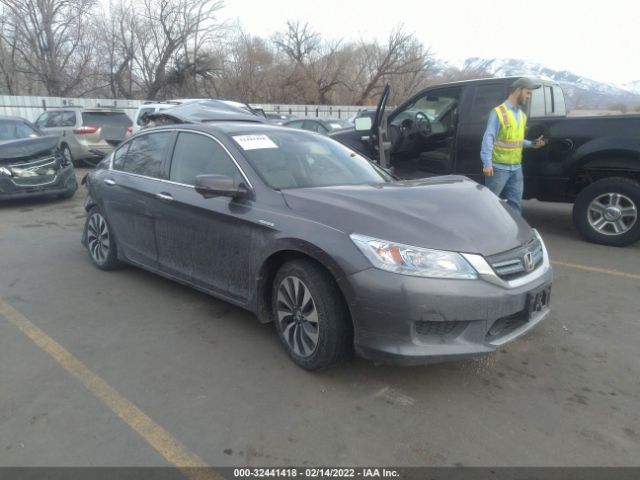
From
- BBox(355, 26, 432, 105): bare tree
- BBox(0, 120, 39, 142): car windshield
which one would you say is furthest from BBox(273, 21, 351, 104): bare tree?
BBox(0, 120, 39, 142): car windshield

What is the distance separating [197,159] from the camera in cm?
419

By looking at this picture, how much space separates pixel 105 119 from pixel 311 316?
13.2m

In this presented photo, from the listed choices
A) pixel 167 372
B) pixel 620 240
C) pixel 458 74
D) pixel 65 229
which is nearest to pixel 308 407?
pixel 167 372

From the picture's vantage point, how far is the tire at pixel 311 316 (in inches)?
120

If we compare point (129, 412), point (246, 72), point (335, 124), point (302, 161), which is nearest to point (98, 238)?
point (302, 161)

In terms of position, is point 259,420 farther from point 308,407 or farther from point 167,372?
point 167,372

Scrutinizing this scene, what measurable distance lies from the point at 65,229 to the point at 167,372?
15.7ft

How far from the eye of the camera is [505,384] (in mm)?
3152

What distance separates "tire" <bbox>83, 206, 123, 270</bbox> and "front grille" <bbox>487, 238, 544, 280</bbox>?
367 centimetres

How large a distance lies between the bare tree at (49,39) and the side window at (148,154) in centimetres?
3020

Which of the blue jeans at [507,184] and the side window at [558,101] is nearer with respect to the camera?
the blue jeans at [507,184]

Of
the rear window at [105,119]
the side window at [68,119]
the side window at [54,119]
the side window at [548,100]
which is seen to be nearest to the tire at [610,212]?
the side window at [548,100]

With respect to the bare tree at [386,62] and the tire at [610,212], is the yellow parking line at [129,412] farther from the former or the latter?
the bare tree at [386,62]

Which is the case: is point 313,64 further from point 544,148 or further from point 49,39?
point 544,148
